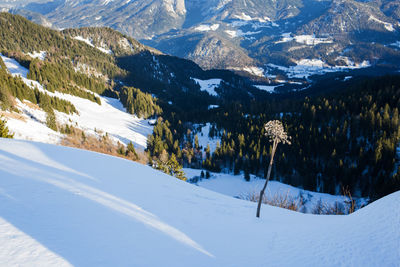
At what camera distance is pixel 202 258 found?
6969mm

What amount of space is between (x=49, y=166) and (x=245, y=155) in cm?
6817

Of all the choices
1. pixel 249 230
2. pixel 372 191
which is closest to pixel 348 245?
pixel 249 230

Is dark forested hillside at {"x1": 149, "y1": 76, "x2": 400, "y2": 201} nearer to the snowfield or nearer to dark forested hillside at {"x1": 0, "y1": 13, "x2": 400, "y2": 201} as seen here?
dark forested hillside at {"x1": 0, "y1": 13, "x2": 400, "y2": 201}

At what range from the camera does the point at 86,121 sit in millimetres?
73750

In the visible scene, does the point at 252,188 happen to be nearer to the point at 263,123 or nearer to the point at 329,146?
the point at 329,146

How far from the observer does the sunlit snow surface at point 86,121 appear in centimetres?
4374

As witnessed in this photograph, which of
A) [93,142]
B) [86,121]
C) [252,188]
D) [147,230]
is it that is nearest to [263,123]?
[252,188]

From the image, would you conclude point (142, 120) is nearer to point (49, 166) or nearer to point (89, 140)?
→ point (89, 140)

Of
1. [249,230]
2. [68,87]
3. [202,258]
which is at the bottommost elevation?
[68,87]

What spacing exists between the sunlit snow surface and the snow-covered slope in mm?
38403

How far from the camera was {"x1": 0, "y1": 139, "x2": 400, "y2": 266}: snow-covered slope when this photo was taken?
5967 millimetres

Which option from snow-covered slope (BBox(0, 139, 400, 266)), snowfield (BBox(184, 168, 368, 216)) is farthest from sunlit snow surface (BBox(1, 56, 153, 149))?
snow-covered slope (BBox(0, 139, 400, 266))

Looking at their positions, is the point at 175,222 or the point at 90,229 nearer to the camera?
the point at 90,229

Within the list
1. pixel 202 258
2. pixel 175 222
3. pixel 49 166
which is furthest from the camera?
pixel 49 166
